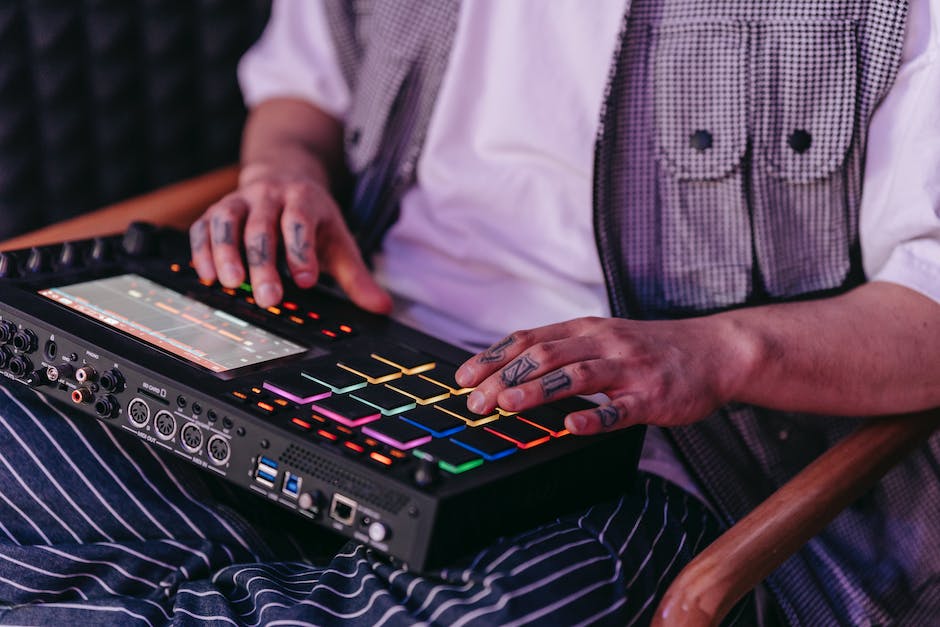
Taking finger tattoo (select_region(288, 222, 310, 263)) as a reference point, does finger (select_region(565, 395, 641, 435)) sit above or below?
below

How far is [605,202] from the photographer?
1066 millimetres

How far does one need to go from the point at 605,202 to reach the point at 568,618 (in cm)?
45

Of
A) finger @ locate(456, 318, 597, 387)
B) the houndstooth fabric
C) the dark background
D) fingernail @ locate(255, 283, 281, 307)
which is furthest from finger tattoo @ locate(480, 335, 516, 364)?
the dark background

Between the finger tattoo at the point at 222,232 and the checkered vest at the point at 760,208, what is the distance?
34 centimetres

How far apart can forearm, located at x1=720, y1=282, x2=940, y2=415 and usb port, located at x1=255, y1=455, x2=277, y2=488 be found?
15.3 inches

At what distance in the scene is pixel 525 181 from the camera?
1116 mm

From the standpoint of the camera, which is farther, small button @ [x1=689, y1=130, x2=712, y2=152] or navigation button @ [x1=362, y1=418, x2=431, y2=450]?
small button @ [x1=689, y1=130, x2=712, y2=152]

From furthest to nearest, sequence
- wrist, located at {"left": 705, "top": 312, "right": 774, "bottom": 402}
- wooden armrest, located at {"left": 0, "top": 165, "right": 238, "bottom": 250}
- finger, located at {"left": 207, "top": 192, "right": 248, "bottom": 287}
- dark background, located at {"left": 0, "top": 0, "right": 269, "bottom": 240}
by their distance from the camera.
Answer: dark background, located at {"left": 0, "top": 0, "right": 269, "bottom": 240} → wooden armrest, located at {"left": 0, "top": 165, "right": 238, "bottom": 250} → finger, located at {"left": 207, "top": 192, "right": 248, "bottom": 287} → wrist, located at {"left": 705, "top": 312, "right": 774, "bottom": 402}

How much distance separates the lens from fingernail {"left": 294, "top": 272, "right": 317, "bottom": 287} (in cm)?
101

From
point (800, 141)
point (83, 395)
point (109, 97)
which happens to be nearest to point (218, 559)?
point (83, 395)

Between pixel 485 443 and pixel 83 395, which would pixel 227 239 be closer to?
pixel 83 395

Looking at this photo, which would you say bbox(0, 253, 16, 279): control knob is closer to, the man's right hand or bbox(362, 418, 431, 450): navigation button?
the man's right hand

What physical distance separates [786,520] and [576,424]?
17 centimetres

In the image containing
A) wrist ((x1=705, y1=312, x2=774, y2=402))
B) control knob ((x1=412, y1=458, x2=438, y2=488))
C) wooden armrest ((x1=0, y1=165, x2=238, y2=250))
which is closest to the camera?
control knob ((x1=412, y1=458, x2=438, y2=488))
